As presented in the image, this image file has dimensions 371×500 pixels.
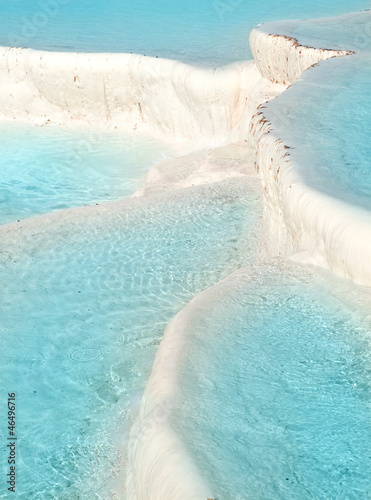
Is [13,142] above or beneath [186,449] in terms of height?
beneath

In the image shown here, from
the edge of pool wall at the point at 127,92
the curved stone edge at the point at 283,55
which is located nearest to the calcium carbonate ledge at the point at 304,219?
the curved stone edge at the point at 283,55

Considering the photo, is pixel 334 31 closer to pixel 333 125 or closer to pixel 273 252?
pixel 333 125

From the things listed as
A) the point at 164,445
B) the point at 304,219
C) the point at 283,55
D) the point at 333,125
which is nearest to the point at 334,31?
the point at 283,55

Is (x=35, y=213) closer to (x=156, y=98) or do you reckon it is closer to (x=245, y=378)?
(x=156, y=98)

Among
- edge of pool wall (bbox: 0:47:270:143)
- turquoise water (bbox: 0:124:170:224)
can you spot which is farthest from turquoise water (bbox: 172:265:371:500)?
edge of pool wall (bbox: 0:47:270:143)

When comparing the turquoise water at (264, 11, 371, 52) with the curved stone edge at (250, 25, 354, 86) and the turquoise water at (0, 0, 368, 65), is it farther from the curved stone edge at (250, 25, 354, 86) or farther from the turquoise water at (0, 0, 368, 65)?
the turquoise water at (0, 0, 368, 65)

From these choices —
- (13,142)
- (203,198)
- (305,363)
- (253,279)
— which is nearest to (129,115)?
(13,142)

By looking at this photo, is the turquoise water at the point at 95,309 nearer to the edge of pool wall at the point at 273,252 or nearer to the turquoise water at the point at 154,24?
the edge of pool wall at the point at 273,252
